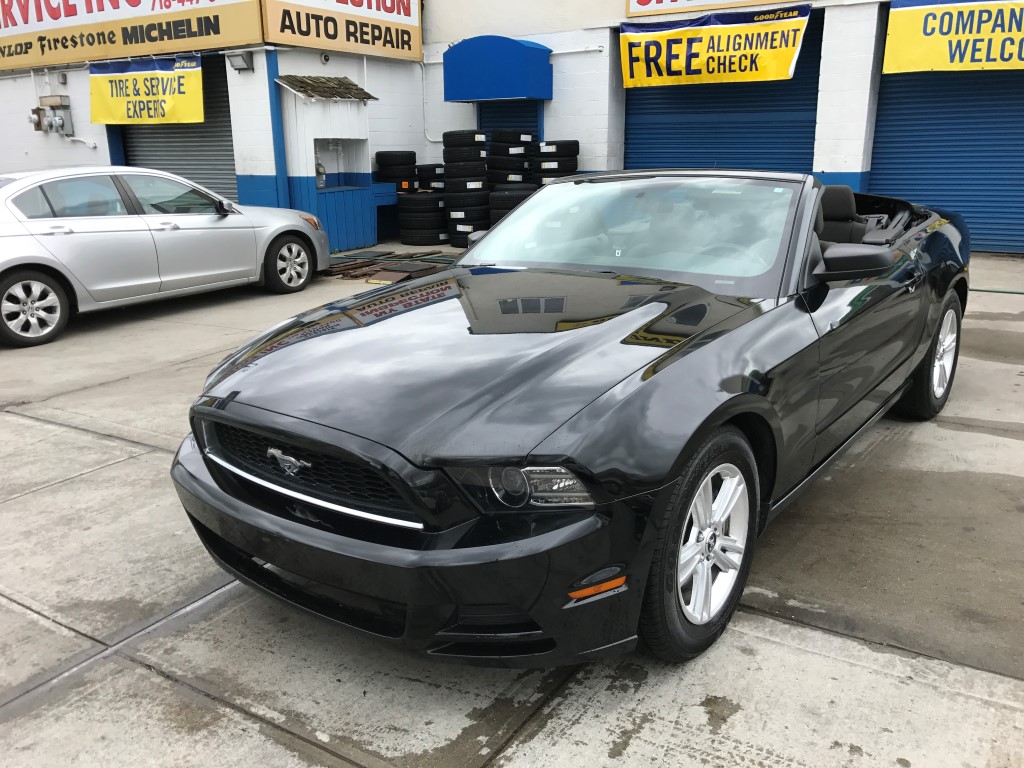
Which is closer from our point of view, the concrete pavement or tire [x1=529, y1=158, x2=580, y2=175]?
the concrete pavement

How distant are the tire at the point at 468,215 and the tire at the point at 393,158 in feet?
3.90

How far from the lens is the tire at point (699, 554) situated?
7.70 feet

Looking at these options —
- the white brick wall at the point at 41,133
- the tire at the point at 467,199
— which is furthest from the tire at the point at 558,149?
the white brick wall at the point at 41,133

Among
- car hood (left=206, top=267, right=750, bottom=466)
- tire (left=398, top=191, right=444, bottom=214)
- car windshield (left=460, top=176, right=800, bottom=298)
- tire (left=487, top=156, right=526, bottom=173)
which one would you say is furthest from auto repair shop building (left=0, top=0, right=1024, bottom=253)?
car hood (left=206, top=267, right=750, bottom=466)

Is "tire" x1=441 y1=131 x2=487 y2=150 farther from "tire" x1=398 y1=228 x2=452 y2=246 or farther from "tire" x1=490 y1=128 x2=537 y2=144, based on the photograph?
"tire" x1=398 y1=228 x2=452 y2=246

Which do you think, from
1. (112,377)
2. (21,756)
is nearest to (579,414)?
(21,756)

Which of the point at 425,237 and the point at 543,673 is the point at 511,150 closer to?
the point at 425,237

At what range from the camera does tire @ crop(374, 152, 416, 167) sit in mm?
13617

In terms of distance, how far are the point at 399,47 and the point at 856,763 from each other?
45.5 ft

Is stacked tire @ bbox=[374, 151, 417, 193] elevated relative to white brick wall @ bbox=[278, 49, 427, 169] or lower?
lower

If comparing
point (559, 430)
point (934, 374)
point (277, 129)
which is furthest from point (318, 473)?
point (277, 129)

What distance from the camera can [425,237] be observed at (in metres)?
13.6

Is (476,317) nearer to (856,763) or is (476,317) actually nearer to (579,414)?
(579,414)

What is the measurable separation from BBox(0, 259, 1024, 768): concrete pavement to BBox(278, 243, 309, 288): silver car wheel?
5.64 metres
